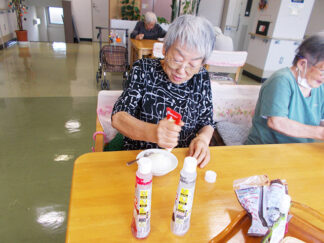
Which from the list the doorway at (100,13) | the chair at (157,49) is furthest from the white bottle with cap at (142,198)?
the doorway at (100,13)

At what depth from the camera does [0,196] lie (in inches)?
69.0

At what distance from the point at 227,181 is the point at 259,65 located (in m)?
5.23

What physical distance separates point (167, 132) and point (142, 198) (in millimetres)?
298

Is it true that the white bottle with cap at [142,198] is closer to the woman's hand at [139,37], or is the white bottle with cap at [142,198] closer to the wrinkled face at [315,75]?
the wrinkled face at [315,75]

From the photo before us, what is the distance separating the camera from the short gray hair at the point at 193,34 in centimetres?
94

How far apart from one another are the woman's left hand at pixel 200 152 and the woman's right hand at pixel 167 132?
18 cm

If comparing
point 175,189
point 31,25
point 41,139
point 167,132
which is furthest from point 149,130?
point 31,25

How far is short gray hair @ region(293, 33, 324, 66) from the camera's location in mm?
1196

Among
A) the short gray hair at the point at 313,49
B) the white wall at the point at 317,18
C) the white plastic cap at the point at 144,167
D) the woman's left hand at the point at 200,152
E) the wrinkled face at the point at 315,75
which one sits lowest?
the woman's left hand at the point at 200,152

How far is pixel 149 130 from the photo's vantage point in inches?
35.3

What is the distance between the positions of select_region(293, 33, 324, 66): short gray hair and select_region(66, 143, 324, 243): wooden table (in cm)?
50

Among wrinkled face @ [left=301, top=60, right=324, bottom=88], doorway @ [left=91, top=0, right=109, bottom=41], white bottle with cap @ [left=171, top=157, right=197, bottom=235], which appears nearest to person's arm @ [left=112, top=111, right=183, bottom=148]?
white bottle with cap @ [left=171, top=157, right=197, bottom=235]

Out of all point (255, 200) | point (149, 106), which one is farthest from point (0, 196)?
point (255, 200)

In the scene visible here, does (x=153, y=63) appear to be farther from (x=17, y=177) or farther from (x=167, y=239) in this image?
(x=17, y=177)
